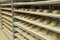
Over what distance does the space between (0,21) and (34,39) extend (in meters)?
3.60

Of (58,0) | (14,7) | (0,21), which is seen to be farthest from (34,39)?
(0,21)

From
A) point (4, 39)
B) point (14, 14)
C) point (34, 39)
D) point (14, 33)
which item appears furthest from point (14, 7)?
point (34, 39)

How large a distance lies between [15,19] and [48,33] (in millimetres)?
1514

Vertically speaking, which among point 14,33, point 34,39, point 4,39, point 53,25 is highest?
point 53,25

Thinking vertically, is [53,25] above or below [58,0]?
below

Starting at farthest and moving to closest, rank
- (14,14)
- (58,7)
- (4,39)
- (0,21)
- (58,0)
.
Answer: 1. (0,21)
2. (4,39)
3. (14,14)
4. (58,7)
5. (58,0)

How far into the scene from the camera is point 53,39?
1.71 m

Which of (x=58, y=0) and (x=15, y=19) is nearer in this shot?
(x=58, y=0)

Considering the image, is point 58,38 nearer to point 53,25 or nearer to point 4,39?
point 53,25

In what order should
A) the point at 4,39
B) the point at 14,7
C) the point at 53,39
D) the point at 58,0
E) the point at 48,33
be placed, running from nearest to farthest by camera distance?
1. the point at 58,0
2. the point at 53,39
3. the point at 48,33
4. the point at 14,7
5. the point at 4,39

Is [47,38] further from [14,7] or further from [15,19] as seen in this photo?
[14,7]

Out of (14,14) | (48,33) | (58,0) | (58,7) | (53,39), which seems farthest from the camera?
(14,14)

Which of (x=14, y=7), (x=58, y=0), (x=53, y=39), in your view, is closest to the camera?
(x=58, y=0)

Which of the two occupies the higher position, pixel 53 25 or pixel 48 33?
pixel 53 25
